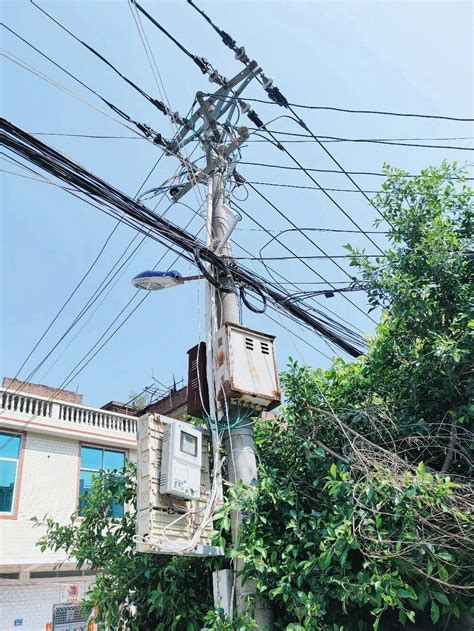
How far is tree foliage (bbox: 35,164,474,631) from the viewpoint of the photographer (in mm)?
2961

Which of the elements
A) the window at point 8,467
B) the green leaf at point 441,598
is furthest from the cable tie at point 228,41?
the window at point 8,467

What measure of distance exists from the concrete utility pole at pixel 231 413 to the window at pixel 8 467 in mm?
8800

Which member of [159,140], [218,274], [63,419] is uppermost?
[159,140]

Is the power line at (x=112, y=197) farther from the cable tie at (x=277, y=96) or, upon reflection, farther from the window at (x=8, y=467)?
the window at (x=8, y=467)

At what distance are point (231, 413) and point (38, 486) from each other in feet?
30.2

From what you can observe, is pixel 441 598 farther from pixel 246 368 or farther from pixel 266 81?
pixel 266 81

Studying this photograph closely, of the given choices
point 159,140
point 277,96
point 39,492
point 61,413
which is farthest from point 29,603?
point 277,96

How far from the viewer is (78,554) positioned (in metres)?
4.27

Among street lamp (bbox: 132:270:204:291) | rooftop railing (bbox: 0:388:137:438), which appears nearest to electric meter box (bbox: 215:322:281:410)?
street lamp (bbox: 132:270:204:291)

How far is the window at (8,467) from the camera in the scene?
1077 centimetres

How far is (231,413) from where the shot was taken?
13.0 feet

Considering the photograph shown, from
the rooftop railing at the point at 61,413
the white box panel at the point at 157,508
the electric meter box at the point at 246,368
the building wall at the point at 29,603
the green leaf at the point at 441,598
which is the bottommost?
the building wall at the point at 29,603

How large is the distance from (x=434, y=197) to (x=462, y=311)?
3.70 feet

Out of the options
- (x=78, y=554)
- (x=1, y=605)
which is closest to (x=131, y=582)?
(x=78, y=554)
